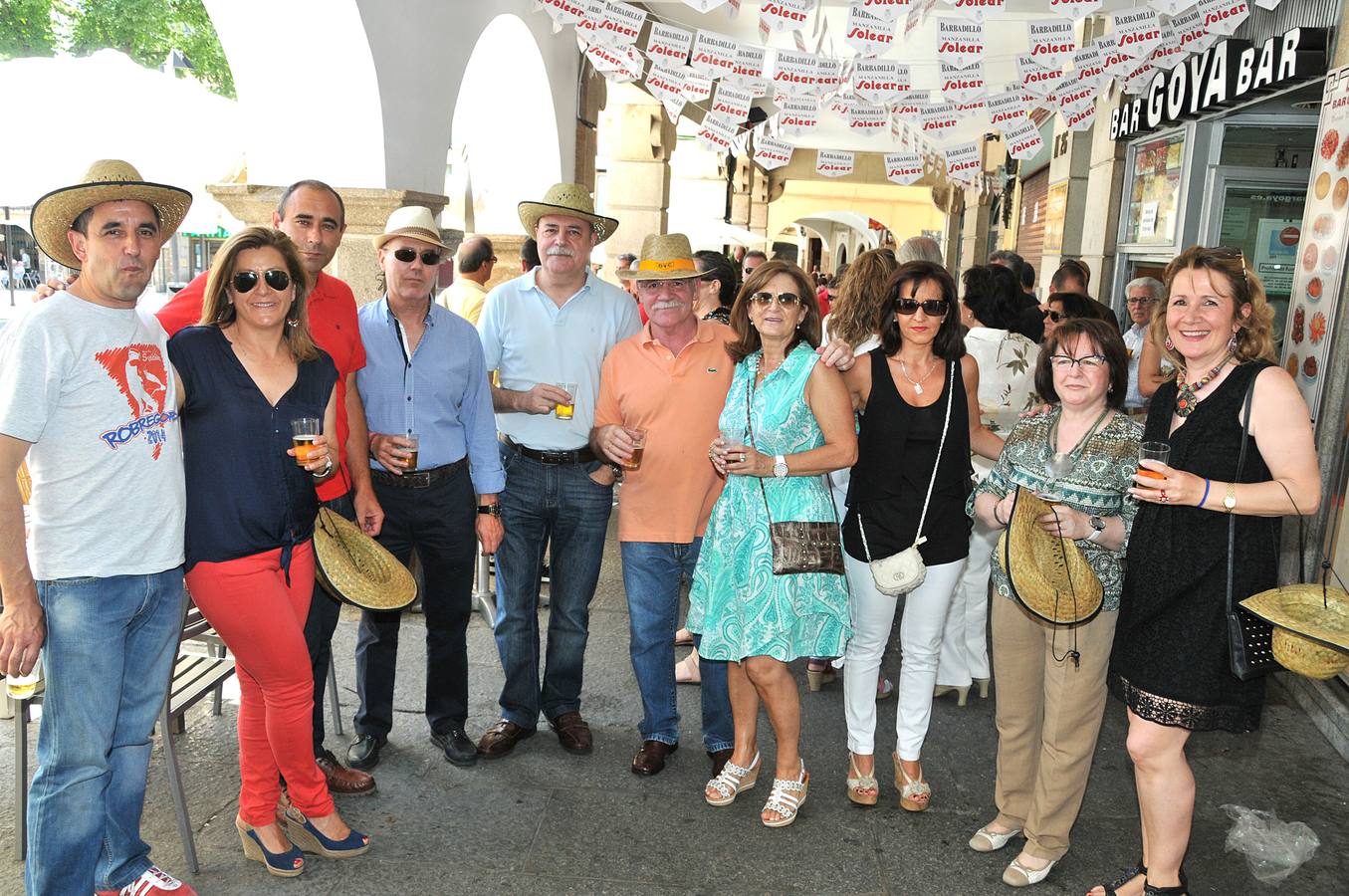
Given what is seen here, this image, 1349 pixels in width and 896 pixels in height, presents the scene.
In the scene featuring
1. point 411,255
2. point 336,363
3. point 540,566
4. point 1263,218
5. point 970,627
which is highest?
point 1263,218

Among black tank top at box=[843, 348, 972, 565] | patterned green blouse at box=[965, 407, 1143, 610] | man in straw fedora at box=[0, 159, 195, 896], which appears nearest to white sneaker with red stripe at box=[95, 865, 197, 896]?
man in straw fedora at box=[0, 159, 195, 896]

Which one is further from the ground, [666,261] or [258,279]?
[666,261]

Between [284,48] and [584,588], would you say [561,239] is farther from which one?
[284,48]

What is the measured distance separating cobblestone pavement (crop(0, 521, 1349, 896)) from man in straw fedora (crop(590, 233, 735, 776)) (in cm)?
63

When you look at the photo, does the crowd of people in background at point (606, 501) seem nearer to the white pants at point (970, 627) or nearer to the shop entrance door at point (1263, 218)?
the white pants at point (970, 627)

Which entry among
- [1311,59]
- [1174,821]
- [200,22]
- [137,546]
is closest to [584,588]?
[137,546]

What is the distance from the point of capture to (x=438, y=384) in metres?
3.69

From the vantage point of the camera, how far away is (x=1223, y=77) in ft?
22.5

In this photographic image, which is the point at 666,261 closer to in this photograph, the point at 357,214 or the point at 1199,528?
the point at 1199,528

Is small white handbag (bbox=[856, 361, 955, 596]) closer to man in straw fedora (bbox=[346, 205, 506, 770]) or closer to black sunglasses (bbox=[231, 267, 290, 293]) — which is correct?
man in straw fedora (bbox=[346, 205, 506, 770])

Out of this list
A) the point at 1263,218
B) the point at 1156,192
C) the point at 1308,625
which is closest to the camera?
the point at 1308,625

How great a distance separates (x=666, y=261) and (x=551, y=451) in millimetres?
875

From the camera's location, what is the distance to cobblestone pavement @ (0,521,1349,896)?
3178 mm

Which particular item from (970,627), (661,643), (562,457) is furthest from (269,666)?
(970,627)
